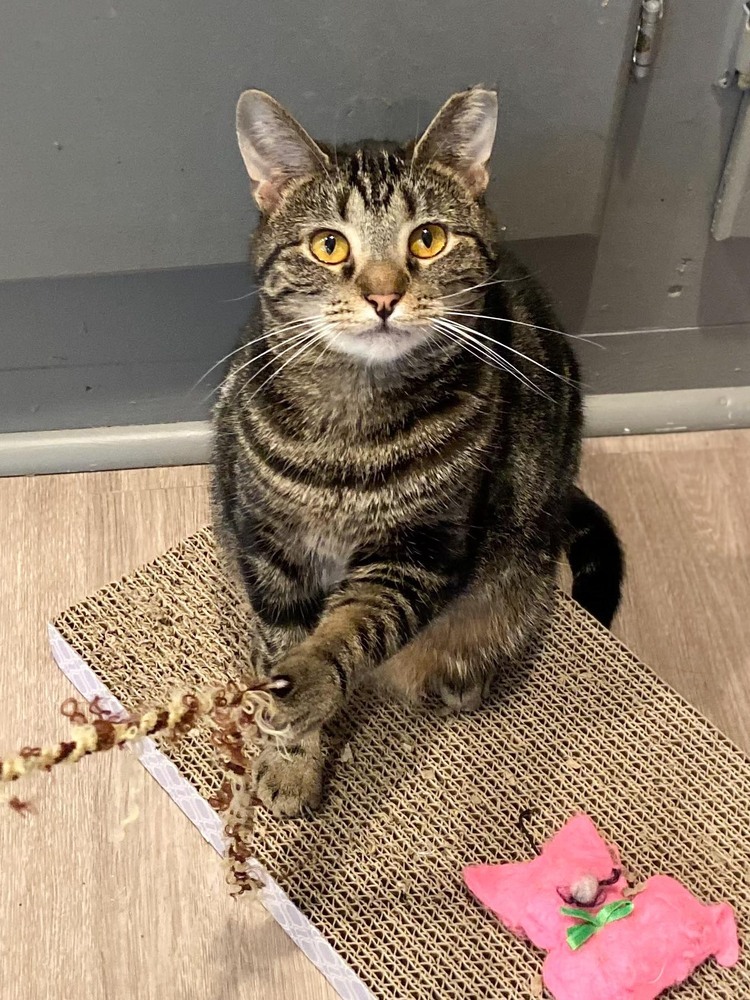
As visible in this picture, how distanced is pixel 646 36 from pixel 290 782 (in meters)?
1.03

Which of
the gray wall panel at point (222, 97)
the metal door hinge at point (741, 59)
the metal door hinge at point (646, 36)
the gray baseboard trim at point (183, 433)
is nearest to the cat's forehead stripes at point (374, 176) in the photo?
the gray wall panel at point (222, 97)

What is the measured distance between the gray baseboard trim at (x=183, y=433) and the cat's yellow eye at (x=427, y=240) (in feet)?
2.44

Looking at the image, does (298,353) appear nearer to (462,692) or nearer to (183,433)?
(462,692)

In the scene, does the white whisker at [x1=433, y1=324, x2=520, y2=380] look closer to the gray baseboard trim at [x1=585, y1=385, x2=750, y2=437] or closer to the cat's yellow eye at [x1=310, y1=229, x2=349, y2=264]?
the cat's yellow eye at [x1=310, y1=229, x2=349, y2=264]

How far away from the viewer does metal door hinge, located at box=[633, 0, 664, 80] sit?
120cm

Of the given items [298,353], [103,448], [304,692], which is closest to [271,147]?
[298,353]

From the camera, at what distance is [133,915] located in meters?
1.19

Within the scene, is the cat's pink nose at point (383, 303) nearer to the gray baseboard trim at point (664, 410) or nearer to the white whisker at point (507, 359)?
the white whisker at point (507, 359)

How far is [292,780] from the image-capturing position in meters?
1.12

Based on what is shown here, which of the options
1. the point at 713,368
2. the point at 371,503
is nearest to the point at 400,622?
the point at 371,503

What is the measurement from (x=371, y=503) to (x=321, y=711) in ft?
0.76

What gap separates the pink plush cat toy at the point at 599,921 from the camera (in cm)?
97

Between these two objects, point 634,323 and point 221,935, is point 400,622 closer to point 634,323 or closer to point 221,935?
point 221,935

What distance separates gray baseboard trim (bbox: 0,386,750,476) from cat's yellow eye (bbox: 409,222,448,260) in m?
0.75
